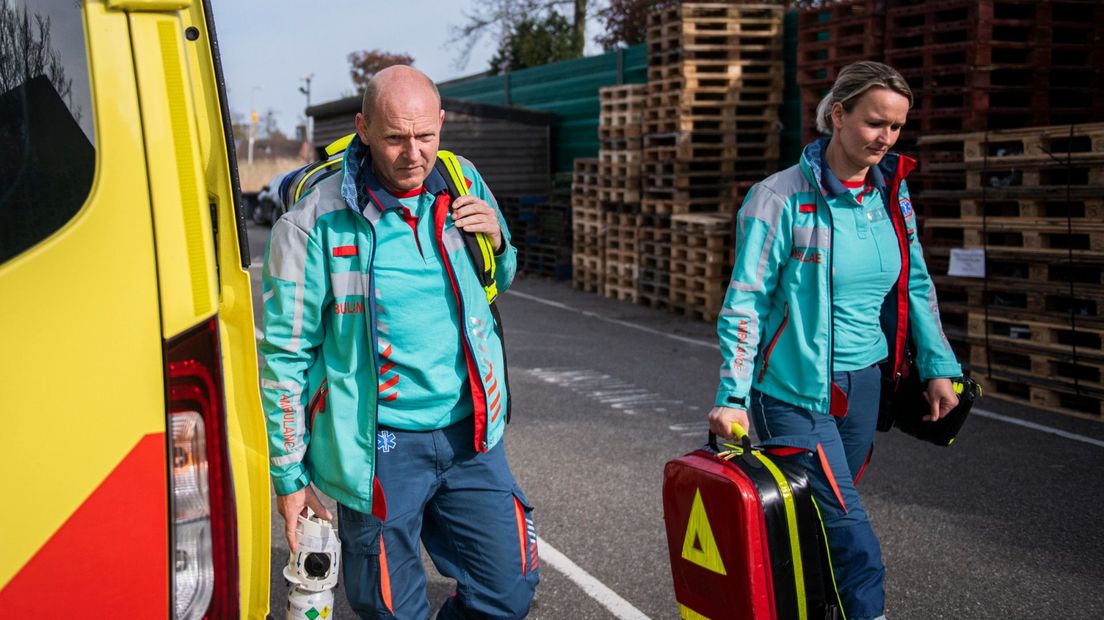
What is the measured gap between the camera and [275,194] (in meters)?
3.30

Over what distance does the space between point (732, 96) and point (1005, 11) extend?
4569mm

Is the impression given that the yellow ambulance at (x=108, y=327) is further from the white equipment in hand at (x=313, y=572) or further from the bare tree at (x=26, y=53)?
the white equipment in hand at (x=313, y=572)

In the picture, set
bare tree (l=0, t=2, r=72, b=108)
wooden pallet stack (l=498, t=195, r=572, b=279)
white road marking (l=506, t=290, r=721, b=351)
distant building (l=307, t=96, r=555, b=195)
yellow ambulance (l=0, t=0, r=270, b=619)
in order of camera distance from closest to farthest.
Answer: yellow ambulance (l=0, t=0, r=270, b=619) < bare tree (l=0, t=2, r=72, b=108) < white road marking (l=506, t=290, r=721, b=351) < wooden pallet stack (l=498, t=195, r=572, b=279) < distant building (l=307, t=96, r=555, b=195)

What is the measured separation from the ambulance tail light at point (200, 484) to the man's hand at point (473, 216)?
1131 mm

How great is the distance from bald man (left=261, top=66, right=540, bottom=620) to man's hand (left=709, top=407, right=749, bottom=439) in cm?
74

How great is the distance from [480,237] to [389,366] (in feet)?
1.47

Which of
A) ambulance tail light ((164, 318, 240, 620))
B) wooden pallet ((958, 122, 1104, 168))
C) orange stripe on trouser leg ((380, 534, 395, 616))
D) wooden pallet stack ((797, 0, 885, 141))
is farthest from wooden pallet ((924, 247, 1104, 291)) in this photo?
ambulance tail light ((164, 318, 240, 620))

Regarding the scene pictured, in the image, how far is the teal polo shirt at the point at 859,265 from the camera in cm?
356

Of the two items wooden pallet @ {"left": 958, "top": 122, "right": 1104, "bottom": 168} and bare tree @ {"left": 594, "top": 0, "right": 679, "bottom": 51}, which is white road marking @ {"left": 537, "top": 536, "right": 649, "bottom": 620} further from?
bare tree @ {"left": 594, "top": 0, "right": 679, "bottom": 51}

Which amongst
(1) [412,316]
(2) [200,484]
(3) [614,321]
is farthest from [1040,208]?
(2) [200,484]

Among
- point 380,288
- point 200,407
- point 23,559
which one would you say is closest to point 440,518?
point 380,288

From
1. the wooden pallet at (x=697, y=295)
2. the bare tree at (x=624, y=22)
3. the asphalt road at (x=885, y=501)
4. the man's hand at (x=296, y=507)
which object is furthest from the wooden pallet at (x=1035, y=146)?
the bare tree at (x=624, y=22)

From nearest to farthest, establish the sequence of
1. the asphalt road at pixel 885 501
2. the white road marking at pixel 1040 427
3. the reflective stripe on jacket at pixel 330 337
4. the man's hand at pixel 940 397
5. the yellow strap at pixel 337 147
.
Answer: the reflective stripe on jacket at pixel 330 337
the yellow strap at pixel 337 147
the man's hand at pixel 940 397
the asphalt road at pixel 885 501
the white road marking at pixel 1040 427

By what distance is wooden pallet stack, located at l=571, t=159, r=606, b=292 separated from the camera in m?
15.4
